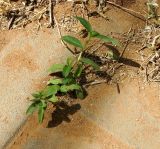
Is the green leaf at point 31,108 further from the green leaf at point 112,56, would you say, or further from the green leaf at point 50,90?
the green leaf at point 112,56

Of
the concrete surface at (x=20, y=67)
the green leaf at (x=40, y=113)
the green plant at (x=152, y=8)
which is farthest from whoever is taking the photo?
the green plant at (x=152, y=8)

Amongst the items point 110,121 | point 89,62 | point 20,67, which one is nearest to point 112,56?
point 89,62

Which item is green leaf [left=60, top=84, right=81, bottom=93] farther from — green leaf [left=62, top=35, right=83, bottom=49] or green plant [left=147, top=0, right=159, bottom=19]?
green plant [left=147, top=0, right=159, bottom=19]

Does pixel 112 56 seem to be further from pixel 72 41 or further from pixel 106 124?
pixel 106 124

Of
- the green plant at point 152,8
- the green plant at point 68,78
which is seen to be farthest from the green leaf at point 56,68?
the green plant at point 152,8

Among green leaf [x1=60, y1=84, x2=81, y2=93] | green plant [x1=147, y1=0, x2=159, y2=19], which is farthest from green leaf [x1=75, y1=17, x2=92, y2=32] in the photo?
green plant [x1=147, y1=0, x2=159, y2=19]

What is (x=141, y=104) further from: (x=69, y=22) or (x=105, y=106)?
(x=69, y=22)
